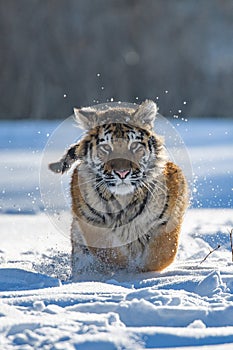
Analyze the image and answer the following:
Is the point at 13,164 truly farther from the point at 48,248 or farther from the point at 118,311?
the point at 118,311

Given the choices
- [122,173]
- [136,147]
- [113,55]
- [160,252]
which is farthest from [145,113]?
[113,55]

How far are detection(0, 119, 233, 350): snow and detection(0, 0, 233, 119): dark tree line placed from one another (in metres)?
15.5

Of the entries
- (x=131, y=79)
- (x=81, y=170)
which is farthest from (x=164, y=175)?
(x=131, y=79)

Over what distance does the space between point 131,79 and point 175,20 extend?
9.26 ft

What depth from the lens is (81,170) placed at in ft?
16.7

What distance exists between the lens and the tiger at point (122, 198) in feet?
16.0

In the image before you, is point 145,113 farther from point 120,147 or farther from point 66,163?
point 66,163

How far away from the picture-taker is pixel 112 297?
3.83 meters

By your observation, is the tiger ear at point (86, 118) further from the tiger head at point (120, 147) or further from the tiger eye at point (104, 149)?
the tiger eye at point (104, 149)

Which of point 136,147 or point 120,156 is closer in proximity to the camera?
point 120,156

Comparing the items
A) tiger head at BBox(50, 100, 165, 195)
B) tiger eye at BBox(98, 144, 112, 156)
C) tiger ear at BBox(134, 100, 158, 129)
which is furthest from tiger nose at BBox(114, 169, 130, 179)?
tiger ear at BBox(134, 100, 158, 129)

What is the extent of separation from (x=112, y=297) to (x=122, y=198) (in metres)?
1.22

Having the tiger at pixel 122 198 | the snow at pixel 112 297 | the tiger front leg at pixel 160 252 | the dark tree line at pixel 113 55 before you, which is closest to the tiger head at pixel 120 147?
the tiger at pixel 122 198

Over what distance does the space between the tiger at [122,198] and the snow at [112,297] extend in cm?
15
